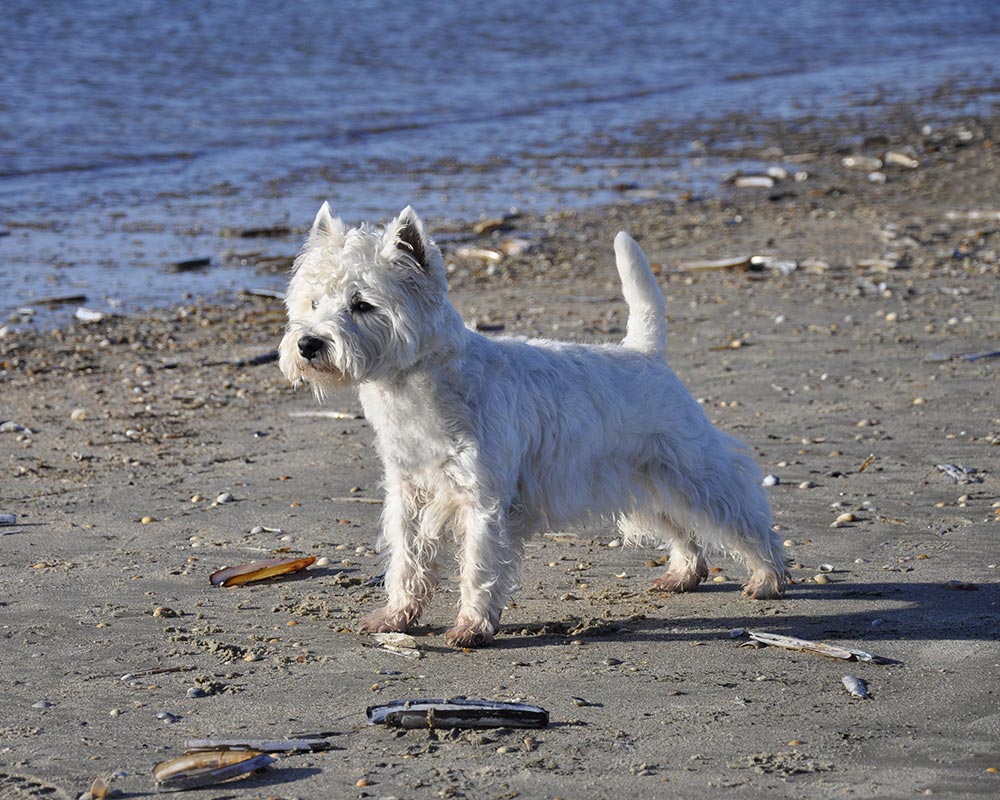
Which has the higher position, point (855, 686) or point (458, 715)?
point (458, 715)

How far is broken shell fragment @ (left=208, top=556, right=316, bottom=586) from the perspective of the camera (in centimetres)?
589

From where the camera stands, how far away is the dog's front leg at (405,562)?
5.43 meters

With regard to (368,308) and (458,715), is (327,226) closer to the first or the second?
(368,308)

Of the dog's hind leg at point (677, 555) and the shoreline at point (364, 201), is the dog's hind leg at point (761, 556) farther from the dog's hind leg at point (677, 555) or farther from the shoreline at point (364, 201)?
the shoreline at point (364, 201)

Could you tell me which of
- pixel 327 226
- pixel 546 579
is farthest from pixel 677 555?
pixel 327 226

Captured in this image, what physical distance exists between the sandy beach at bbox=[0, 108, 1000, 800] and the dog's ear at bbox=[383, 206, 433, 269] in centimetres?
144

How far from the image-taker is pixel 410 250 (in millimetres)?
5090

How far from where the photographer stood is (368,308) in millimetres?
5070

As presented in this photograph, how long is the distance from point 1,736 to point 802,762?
7.80ft

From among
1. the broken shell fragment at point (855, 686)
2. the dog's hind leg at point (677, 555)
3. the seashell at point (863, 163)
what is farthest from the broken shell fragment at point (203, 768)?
the seashell at point (863, 163)

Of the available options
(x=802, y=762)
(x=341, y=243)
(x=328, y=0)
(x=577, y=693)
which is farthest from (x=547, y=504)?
(x=328, y=0)

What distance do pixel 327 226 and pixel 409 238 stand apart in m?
0.42

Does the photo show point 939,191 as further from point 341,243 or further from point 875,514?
point 341,243

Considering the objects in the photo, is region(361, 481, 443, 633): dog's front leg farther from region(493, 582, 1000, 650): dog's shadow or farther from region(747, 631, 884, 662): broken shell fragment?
region(747, 631, 884, 662): broken shell fragment
